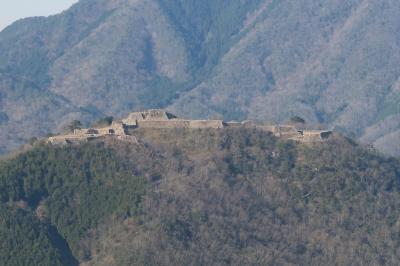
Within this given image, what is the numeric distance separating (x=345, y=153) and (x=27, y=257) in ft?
93.4

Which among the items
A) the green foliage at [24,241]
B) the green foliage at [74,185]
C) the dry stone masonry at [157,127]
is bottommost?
the green foliage at [24,241]

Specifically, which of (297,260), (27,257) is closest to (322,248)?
(297,260)

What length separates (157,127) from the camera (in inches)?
4609

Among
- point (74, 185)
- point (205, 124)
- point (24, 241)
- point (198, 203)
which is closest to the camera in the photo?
point (24, 241)

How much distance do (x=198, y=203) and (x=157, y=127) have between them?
9783mm

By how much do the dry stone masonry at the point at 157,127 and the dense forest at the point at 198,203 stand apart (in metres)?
0.91

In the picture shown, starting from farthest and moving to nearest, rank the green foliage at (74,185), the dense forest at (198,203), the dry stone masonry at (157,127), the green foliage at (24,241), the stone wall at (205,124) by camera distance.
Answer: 1. the stone wall at (205,124)
2. the dry stone masonry at (157,127)
3. the green foliage at (74,185)
4. the dense forest at (198,203)
5. the green foliage at (24,241)

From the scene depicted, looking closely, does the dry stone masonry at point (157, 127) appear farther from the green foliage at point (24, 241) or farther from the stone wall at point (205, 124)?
the green foliage at point (24, 241)

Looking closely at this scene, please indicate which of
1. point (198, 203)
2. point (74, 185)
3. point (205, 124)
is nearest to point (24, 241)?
point (74, 185)

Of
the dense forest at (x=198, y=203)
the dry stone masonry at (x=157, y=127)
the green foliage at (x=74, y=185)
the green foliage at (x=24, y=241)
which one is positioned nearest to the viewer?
the green foliage at (x=24, y=241)

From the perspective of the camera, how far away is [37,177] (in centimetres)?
10981

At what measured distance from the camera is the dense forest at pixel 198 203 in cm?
10356

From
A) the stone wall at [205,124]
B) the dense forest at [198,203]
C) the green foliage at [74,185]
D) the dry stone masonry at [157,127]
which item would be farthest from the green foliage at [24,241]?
the stone wall at [205,124]

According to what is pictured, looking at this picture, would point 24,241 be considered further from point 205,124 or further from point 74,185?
point 205,124
